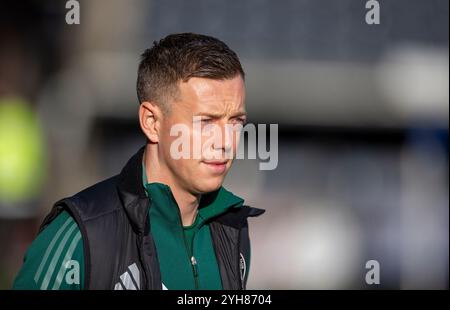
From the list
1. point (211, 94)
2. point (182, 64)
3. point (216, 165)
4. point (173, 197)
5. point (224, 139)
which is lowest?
point (173, 197)

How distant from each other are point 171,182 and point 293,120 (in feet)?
11.3

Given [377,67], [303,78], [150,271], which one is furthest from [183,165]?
[377,67]

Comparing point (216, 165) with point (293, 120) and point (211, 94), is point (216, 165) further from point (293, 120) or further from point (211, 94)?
point (293, 120)

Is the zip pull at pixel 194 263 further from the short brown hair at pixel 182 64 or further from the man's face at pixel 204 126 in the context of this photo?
the short brown hair at pixel 182 64

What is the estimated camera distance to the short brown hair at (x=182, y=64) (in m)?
2.26

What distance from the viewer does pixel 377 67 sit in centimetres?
563

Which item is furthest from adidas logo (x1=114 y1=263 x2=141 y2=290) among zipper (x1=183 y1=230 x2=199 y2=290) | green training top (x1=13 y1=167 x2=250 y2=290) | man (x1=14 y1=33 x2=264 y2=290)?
zipper (x1=183 y1=230 x2=199 y2=290)

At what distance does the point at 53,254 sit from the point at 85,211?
19cm

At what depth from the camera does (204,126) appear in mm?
2271

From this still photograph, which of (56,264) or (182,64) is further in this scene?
(182,64)

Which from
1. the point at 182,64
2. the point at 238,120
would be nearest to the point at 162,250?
the point at 238,120

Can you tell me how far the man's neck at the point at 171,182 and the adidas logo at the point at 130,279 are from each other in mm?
347

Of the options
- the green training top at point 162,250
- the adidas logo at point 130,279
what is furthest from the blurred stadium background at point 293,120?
the adidas logo at point 130,279
